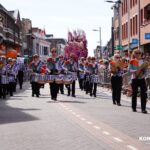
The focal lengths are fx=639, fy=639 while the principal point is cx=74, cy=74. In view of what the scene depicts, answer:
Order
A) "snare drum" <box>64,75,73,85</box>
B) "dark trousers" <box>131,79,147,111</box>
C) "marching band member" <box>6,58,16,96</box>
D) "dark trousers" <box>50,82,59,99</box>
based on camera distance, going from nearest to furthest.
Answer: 1. "dark trousers" <box>131,79,147,111</box>
2. "dark trousers" <box>50,82,59,99</box>
3. "snare drum" <box>64,75,73,85</box>
4. "marching band member" <box>6,58,16,96</box>

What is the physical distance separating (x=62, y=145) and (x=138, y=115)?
6.74 metres

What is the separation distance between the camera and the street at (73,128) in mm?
11352

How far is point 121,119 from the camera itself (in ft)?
53.9

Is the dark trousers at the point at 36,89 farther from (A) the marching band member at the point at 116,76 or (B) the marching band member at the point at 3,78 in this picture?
(A) the marching band member at the point at 116,76

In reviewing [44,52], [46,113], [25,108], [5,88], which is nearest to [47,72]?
[5,88]

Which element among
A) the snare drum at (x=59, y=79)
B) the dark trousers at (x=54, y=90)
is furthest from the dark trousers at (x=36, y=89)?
the dark trousers at (x=54, y=90)

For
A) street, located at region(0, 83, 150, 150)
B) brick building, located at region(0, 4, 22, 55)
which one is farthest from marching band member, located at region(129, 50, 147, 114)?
brick building, located at region(0, 4, 22, 55)

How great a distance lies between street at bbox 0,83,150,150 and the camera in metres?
11.4

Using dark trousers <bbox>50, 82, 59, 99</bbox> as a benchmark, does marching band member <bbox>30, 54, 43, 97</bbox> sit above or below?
above

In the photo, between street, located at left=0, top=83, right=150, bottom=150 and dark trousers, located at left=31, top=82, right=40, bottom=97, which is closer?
street, located at left=0, top=83, right=150, bottom=150

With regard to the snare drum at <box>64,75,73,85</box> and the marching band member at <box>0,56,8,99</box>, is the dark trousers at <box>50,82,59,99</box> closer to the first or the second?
the snare drum at <box>64,75,73,85</box>

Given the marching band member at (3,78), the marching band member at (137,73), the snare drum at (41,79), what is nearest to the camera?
the marching band member at (137,73)

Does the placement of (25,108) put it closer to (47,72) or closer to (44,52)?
(47,72)

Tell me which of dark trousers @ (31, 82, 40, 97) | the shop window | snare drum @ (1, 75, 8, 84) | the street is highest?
the shop window
